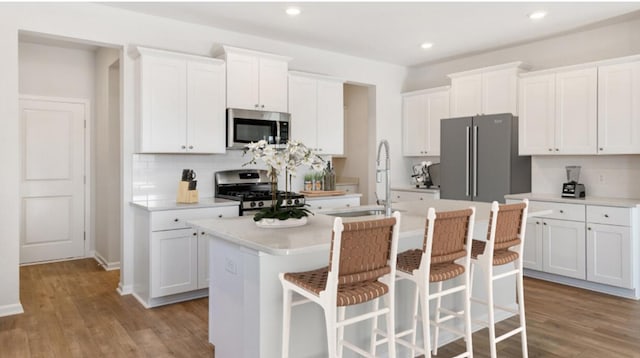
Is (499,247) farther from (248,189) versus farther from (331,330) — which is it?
(248,189)

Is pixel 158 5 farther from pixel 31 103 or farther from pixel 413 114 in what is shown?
pixel 413 114

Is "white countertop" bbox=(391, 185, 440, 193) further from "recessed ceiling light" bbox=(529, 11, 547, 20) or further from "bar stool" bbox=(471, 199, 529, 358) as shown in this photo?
"bar stool" bbox=(471, 199, 529, 358)

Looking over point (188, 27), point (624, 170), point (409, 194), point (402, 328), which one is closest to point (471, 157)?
point (409, 194)

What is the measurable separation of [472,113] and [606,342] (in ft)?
10.3

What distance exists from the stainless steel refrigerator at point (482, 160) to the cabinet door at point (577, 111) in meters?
0.50

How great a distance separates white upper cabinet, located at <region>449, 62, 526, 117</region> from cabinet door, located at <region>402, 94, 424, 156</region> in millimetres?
558

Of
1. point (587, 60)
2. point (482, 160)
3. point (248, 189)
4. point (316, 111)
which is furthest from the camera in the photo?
point (316, 111)

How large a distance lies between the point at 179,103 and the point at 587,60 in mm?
4296

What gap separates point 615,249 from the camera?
4133 mm

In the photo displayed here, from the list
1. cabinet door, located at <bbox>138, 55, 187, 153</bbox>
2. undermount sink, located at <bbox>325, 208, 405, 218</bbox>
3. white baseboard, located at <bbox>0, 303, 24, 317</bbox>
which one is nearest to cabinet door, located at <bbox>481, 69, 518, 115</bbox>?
undermount sink, located at <bbox>325, 208, 405, 218</bbox>

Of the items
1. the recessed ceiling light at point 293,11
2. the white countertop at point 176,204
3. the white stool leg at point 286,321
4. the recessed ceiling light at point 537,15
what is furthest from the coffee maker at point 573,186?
the white stool leg at point 286,321

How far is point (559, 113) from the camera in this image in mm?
4727

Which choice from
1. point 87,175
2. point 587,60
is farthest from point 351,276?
point 87,175

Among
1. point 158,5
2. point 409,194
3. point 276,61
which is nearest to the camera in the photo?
point 158,5
